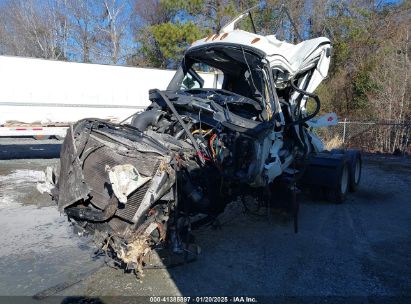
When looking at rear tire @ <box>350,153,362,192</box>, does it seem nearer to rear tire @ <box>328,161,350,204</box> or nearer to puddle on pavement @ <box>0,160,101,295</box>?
rear tire @ <box>328,161,350,204</box>

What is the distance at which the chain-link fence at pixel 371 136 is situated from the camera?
14773 millimetres

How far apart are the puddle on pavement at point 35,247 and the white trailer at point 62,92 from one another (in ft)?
10.8

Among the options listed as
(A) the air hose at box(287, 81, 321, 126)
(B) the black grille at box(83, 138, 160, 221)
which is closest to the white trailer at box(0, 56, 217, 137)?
(A) the air hose at box(287, 81, 321, 126)

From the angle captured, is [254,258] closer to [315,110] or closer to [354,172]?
[315,110]

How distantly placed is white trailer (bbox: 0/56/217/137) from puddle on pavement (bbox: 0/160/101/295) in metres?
3.29

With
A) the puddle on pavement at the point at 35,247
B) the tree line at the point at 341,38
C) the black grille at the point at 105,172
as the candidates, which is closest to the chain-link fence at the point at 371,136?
the tree line at the point at 341,38

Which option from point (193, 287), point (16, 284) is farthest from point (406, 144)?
point (16, 284)

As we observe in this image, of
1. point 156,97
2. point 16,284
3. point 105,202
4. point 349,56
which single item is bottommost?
point 16,284

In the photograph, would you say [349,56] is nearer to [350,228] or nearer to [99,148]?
[350,228]

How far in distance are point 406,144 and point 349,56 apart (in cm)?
921

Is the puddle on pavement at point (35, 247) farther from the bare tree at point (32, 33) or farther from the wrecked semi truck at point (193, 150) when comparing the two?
the bare tree at point (32, 33)

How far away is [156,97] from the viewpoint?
507cm

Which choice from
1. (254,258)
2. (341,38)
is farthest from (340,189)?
(341,38)

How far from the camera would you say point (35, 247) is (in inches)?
191
